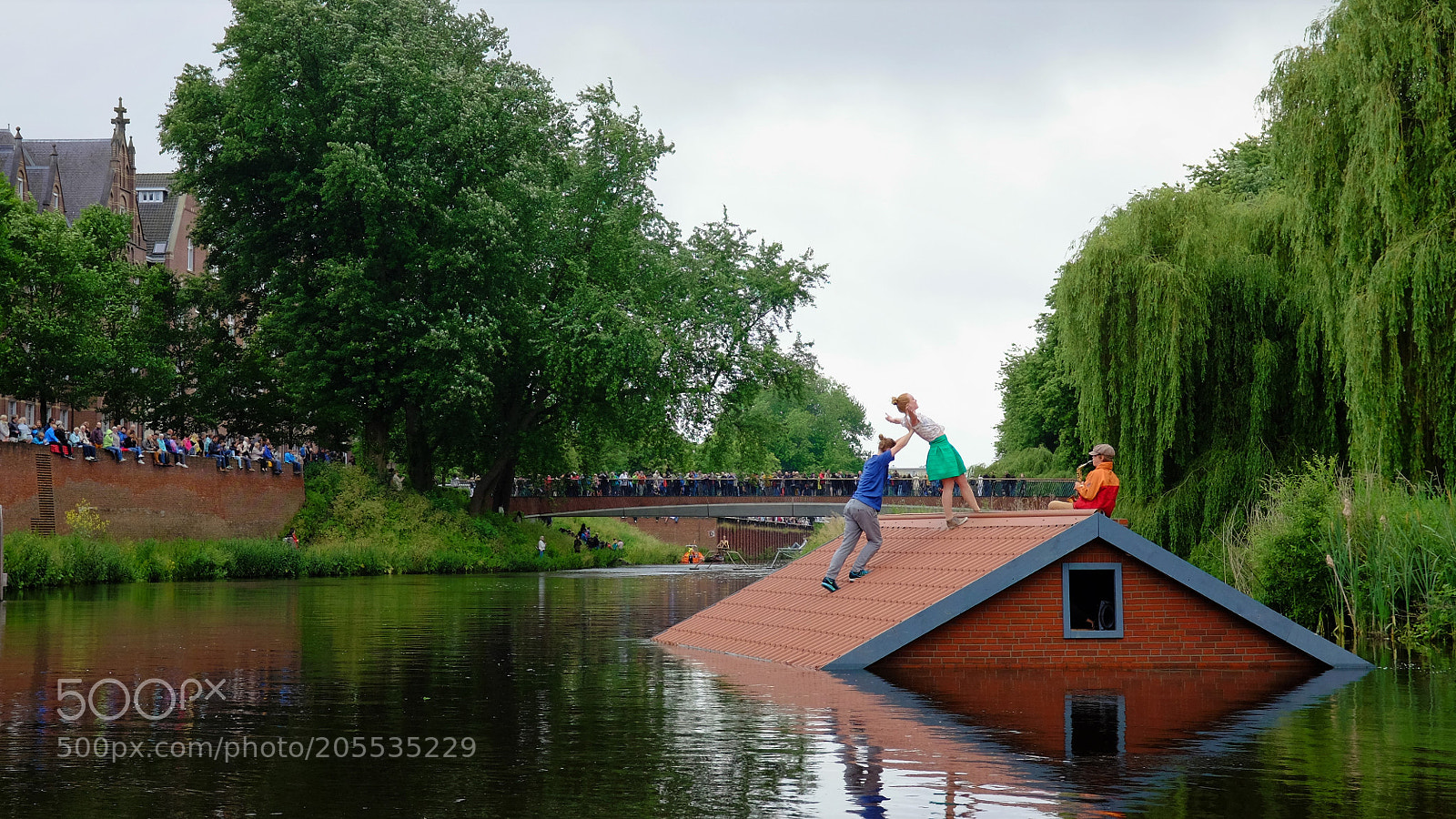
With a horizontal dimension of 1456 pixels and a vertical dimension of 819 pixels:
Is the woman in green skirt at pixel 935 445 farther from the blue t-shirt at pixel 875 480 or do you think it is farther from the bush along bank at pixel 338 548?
the bush along bank at pixel 338 548

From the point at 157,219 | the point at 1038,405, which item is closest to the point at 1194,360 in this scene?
the point at 1038,405

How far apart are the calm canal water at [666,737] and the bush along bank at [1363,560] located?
201 cm

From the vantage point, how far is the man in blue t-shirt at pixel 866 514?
16391 mm

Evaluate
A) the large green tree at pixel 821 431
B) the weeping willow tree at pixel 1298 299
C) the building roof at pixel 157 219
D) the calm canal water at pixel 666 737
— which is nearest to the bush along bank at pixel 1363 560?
the weeping willow tree at pixel 1298 299

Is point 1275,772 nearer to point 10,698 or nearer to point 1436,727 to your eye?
point 1436,727

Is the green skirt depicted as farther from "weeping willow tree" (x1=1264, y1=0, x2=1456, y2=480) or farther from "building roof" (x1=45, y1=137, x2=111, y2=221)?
"building roof" (x1=45, y1=137, x2=111, y2=221)

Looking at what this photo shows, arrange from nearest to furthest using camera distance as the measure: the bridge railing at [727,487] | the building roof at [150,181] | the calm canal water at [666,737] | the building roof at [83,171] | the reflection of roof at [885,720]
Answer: the calm canal water at [666,737] < the reflection of roof at [885,720] < the bridge railing at [727,487] < the building roof at [83,171] < the building roof at [150,181]

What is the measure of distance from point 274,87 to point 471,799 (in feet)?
138

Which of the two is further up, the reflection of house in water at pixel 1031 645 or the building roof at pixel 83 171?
the building roof at pixel 83 171

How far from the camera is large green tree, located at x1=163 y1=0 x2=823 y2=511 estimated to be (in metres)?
45.5

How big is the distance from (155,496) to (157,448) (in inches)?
63.6

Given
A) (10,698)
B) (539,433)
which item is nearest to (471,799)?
(10,698)

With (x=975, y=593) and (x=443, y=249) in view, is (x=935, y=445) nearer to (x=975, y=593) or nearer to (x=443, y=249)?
(x=975, y=593)

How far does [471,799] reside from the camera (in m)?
8.34
